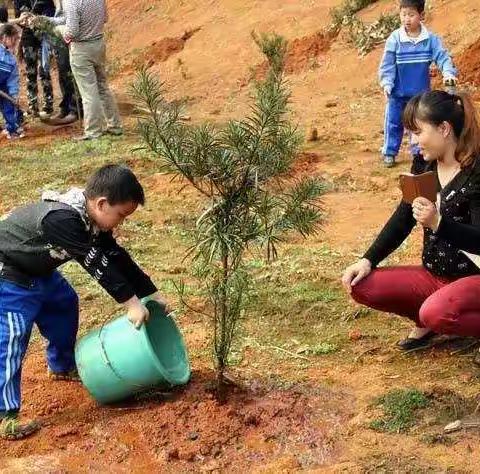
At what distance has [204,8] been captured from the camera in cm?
1519

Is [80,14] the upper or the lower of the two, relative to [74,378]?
upper

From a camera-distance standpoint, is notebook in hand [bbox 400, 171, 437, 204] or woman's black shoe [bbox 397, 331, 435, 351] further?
woman's black shoe [bbox 397, 331, 435, 351]

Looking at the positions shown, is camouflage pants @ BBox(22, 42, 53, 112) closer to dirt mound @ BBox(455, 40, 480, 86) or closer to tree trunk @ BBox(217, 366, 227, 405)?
dirt mound @ BBox(455, 40, 480, 86)

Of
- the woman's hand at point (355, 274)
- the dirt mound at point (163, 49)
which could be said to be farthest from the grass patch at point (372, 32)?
the woman's hand at point (355, 274)

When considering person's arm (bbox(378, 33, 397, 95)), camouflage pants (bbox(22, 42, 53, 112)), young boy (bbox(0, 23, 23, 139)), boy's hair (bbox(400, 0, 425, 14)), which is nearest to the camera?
boy's hair (bbox(400, 0, 425, 14))

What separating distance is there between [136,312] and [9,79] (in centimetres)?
659

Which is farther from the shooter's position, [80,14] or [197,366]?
[80,14]

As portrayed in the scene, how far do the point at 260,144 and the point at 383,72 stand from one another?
403cm

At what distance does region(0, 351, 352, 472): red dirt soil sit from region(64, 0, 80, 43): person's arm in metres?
5.29

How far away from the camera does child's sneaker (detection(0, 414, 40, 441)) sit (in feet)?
12.3

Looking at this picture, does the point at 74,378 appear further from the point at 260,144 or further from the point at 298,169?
the point at 298,169

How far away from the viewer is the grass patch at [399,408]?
3.51 m

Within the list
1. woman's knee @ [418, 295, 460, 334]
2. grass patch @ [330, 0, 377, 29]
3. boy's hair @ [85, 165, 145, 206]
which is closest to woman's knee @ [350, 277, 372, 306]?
woman's knee @ [418, 295, 460, 334]

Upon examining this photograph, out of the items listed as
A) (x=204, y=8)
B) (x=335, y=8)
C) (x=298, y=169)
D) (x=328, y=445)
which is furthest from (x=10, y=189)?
(x=204, y=8)
